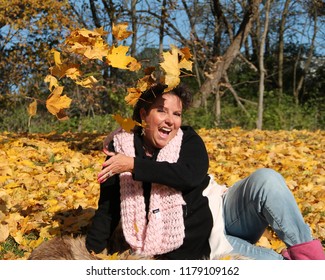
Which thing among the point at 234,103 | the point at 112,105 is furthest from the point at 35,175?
the point at 234,103

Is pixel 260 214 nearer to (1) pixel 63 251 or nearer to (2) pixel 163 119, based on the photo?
(2) pixel 163 119

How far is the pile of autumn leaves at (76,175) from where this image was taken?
3.41 m

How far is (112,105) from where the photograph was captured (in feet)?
39.0

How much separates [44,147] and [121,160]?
405cm

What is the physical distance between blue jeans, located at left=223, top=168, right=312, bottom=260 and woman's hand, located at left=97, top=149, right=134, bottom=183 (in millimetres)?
601

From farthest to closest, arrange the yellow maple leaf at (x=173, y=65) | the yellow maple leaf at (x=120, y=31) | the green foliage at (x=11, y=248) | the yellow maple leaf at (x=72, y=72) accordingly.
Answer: the green foliage at (x=11, y=248) → the yellow maple leaf at (x=72, y=72) → the yellow maple leaf at (x=120, y=31) → the yellow maple leaf at (x=173, y=65)

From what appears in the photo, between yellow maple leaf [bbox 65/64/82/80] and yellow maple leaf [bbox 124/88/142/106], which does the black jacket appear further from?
yellow maple leaf [bbox 65/64/82/80]

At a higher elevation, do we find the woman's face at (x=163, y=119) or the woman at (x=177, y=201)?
the woman's face at (x=163, y=119)

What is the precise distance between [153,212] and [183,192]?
0.18 m

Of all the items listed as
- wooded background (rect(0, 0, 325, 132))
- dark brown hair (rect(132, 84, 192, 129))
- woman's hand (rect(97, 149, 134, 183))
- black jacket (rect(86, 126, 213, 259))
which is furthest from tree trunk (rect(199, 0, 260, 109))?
woman's hand (rect(97, 149, 134, 183))

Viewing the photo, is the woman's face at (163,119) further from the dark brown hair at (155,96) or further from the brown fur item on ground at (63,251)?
the brown fur item on ground at (63,251)

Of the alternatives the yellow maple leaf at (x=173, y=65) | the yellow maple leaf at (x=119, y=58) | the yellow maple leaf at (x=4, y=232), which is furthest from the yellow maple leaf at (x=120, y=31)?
the yellow maple leaf at (x=4, y=232)

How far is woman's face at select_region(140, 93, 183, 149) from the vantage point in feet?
8.02
